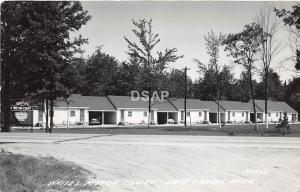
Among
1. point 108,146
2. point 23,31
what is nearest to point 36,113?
point 23,31

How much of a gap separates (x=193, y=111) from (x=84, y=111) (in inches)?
864

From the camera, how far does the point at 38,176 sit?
9.79 meters

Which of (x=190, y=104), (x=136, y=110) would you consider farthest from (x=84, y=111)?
(x=190, y=104)

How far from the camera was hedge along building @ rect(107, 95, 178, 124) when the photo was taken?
60906 millimetres

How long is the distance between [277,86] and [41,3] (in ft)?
326

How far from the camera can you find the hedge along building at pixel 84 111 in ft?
174

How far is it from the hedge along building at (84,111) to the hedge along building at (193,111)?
12.7 metres

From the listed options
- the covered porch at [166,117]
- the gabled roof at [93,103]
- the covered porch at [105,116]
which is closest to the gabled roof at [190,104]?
the covered porch at [166,117]

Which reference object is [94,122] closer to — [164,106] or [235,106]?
[164,106]

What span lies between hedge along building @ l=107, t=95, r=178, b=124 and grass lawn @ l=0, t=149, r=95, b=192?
4720 centimetres

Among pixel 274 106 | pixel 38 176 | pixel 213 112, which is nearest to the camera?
pixel 38 176

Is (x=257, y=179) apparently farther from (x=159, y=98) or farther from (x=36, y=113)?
(x=36, y=113)

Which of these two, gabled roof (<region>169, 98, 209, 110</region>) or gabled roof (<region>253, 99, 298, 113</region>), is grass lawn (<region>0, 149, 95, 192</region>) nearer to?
gabled roof (<region>169, 98, 209, 110</region>)

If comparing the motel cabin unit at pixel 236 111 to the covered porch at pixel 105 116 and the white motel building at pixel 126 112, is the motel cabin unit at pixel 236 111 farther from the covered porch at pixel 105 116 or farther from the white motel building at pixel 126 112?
the covered porch at pixel 105 116
